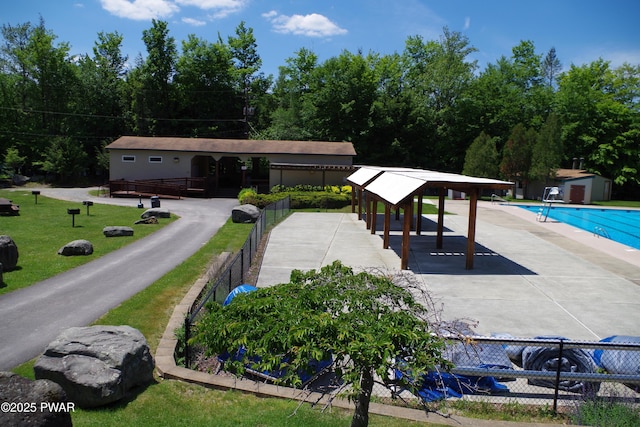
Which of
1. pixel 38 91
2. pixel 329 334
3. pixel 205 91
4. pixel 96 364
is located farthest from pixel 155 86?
pixel 329 334

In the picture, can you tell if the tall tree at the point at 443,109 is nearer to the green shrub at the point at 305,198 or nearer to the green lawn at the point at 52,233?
the green shrub at the point at 305,198

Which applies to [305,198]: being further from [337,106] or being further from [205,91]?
[205,91]

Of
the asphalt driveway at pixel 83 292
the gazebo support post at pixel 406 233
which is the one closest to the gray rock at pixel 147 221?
the asphalt driveway at pixel 83 292

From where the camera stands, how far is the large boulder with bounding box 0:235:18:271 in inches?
512

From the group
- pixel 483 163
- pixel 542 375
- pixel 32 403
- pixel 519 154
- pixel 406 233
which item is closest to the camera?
pixel 32 403

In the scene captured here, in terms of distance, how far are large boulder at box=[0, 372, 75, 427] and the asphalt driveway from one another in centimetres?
349

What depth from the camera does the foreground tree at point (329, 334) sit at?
3.85 meters

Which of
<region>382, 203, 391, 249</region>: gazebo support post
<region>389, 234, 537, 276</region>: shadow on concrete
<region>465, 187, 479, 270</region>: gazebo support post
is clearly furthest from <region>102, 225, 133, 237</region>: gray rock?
<region>465, 187, 479, 270</region>: gazebo support post

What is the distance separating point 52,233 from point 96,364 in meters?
14.9

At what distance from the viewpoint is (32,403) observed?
4.59 meters

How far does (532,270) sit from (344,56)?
4497 cm

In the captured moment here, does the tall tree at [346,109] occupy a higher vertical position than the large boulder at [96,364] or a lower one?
higher

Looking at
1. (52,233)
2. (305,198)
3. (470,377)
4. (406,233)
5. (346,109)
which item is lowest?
(52,233)

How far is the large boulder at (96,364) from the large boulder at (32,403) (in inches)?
53.5
